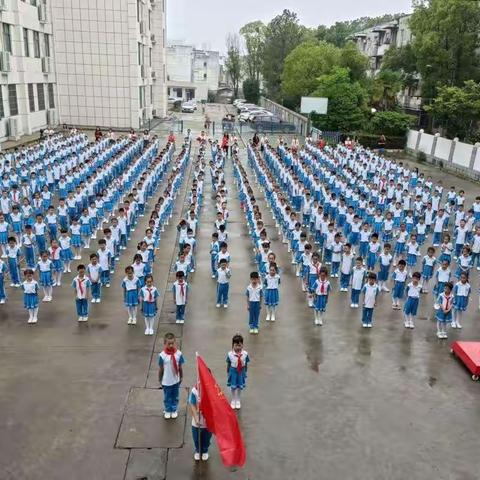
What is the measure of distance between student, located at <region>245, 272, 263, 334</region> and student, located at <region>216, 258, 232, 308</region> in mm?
760

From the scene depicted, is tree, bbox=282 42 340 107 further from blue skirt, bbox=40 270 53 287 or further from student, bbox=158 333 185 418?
student, bbox=158 333 185 418

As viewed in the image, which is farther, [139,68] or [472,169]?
[139,68]

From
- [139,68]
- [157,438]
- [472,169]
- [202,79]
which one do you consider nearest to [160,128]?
[139,68]

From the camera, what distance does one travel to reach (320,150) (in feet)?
84.0

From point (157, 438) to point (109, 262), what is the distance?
5122mm

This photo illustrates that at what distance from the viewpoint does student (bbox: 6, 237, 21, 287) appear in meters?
9.98

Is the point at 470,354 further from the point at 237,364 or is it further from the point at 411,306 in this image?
the point at 237,364

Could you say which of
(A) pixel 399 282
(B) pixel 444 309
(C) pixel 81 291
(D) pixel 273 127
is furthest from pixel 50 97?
(B) pixel 444 309

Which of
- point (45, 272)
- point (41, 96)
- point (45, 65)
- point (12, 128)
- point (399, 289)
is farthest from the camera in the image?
point (41, 96)

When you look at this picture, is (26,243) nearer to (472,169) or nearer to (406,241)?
(406,241)

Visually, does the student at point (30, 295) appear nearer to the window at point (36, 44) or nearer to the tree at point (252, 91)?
the window at point (36, 44)

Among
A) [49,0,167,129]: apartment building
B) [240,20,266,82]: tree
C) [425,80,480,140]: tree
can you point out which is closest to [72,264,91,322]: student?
[425,80,480,140]: tree

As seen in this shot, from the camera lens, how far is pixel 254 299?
8672mm

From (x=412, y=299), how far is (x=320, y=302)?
5.34 feet
